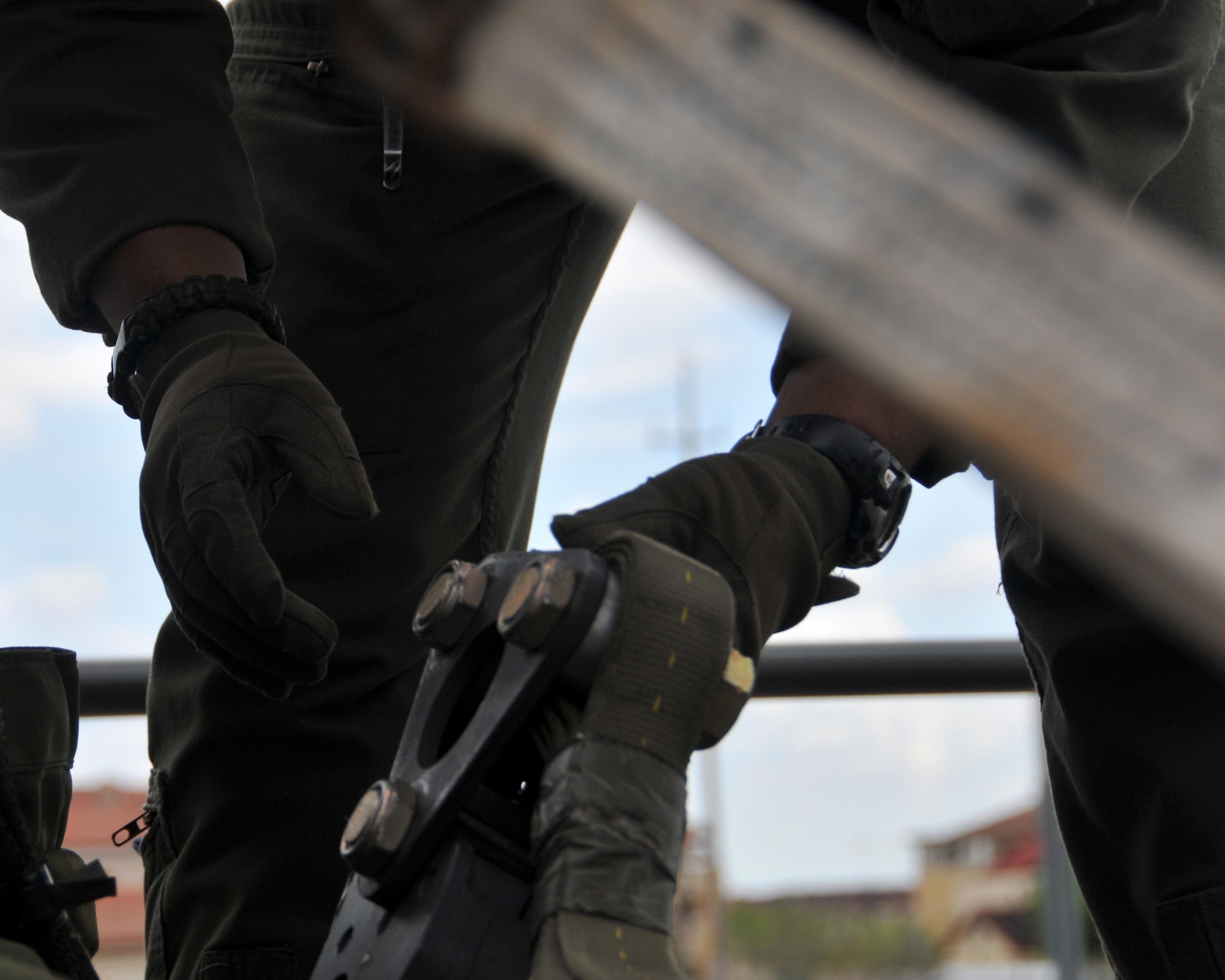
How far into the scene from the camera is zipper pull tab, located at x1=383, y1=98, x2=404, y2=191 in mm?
1443

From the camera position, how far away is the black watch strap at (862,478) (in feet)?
3.31

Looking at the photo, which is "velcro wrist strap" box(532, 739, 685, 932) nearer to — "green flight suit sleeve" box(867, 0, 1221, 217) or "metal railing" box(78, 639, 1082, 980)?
"green flight suit sleeve" box(867, 0, 1221, 217)

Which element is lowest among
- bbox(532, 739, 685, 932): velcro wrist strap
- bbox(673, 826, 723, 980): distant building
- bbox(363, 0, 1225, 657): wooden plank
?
bbox(673, 826, 723, 980): distant building

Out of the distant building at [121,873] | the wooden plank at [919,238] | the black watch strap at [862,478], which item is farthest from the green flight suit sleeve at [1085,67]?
the distant building at [121,873]

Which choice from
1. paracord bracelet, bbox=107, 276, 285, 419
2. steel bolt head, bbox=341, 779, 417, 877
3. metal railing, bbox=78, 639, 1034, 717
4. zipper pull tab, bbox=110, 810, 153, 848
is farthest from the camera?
metal railing, bbox=78, 639, 1034, 717

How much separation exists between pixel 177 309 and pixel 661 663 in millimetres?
618

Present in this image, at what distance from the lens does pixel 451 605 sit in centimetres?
81

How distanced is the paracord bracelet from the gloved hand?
0.06m

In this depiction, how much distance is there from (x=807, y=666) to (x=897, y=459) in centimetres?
76

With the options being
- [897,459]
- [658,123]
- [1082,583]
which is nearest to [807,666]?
[1082,583]

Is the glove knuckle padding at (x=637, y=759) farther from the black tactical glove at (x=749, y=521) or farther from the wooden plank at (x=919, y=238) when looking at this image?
the wooden plank at (x=919, y=238)

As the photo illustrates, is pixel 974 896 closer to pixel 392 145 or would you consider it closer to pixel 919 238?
pixel 392 145

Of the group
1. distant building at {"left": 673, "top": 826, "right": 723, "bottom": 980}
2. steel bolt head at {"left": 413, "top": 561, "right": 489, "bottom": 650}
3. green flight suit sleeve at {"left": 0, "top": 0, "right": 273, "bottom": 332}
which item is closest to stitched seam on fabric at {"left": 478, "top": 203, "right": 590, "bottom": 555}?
green flight suit sleeve at {"left": 0, "top": 0, "right": 273, "bottom": 332}

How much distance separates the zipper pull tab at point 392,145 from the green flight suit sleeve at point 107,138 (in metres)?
0.21
